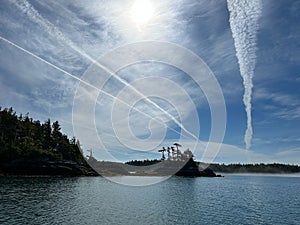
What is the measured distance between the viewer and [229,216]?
46.7 meters

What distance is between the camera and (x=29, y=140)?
139 meters

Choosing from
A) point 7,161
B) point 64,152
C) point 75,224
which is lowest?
point 75,224

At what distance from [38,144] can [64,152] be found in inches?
1118

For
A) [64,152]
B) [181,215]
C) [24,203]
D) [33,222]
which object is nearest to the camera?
[33,222]

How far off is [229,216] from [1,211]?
1703 inches

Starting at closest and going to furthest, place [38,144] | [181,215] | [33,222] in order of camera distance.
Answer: [33,222] < [181,215] < [38,144]

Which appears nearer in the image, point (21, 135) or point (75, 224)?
point (75, 224)

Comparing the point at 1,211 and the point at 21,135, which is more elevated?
the point at 21,135

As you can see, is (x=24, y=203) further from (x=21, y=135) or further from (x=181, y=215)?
(x=21, y=135)

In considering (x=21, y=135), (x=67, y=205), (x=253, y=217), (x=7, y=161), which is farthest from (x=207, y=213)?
(x=21, y=135)

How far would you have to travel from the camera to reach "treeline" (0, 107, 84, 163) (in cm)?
12638

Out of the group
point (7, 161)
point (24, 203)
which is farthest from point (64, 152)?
point (24, 203)

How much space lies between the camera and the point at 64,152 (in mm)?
169125

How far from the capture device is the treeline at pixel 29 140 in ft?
415
